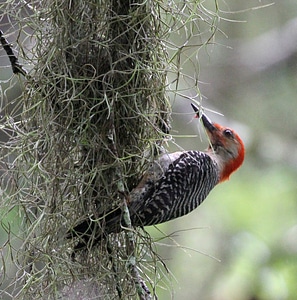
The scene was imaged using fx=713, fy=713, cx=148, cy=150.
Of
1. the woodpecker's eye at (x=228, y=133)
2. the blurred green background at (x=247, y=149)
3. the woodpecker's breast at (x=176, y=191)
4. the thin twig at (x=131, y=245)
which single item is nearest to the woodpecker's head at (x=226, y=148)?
the woodpecker's eye at (x=228, y=133)

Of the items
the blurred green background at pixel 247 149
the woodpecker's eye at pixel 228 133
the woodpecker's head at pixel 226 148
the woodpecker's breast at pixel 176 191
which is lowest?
the blurred green background at pixel 247 149

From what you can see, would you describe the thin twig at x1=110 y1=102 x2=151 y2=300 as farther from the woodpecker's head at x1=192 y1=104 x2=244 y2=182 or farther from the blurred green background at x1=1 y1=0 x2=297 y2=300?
the blurred green background at x1=1 y1=0 x2=297 y2=300

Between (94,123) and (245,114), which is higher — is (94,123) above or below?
above

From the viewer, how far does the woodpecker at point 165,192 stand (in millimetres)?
2674

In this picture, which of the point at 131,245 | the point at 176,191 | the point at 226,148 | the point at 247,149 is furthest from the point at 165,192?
the point at 247,149

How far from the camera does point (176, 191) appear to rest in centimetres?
302

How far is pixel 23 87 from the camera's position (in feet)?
9.09

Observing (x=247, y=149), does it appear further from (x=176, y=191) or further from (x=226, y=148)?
(x=176, y=191)

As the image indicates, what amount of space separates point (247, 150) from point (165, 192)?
352cm

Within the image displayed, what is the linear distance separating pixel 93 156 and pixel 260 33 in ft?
16.3

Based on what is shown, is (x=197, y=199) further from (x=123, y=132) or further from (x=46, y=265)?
(x=46, y=265)

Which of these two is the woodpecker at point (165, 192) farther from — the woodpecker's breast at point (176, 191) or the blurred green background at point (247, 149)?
the blurred green background at point (247, 149)

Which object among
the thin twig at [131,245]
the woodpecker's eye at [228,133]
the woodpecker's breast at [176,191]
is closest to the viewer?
the thin twig at [131,245]

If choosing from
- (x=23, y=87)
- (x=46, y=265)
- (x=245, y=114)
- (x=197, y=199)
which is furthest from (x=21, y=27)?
(x=245, y=114)
